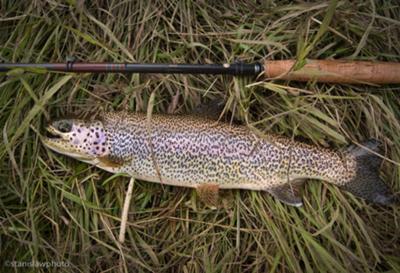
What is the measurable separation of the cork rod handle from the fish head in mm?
1011

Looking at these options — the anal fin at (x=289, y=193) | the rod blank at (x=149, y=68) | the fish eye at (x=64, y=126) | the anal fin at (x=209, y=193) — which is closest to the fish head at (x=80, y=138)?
the fish eye at (x=64, y=126)

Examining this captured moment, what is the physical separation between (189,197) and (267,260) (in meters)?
0.58

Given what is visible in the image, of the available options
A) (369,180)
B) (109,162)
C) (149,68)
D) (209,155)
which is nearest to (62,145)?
(109,162)

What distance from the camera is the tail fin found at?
2.07 metres

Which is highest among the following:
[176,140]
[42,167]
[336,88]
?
[336,88]

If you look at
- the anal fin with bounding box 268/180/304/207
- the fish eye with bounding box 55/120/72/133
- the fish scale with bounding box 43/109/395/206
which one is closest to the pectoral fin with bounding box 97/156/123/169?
the fish scale with bounding box 43/109/395/206

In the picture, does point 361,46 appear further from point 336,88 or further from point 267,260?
point 267,260

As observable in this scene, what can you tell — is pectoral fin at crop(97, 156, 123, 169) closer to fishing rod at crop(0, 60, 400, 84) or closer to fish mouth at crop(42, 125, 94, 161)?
fish mouth at crop(42, 125, 94, 161)

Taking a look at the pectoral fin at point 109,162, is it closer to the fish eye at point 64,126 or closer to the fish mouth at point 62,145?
the fish mouth at point 62,145

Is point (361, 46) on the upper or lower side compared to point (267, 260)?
upper

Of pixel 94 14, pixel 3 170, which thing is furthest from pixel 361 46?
pixel 3 170

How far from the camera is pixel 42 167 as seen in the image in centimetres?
218

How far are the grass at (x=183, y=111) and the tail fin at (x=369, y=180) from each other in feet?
0.23

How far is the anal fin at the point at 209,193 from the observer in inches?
82.4
